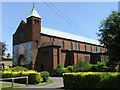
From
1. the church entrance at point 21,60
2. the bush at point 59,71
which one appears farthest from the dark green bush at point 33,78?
the church entrance at point 21,60

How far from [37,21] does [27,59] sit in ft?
37.3

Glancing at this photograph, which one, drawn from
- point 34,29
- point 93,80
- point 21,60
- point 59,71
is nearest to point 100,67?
point 59,71

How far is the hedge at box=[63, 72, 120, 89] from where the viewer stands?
12.8 metres

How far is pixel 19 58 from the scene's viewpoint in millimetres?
49156

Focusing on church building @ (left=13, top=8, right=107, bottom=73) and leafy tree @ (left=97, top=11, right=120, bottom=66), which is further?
church building @ (left=13, top=8, right=107, bottom=73)

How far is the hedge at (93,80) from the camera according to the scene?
42.1 feet

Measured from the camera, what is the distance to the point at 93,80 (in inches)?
556

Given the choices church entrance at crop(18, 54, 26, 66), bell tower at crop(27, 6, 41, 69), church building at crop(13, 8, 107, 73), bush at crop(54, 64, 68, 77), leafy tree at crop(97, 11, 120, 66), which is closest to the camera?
leafy tree at crop(97, 11, 120, 66)

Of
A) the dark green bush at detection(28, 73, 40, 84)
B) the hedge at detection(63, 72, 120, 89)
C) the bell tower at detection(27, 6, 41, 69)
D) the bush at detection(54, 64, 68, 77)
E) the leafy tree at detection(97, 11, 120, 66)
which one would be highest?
the bell tower at detection(27, 6, 41, 69)

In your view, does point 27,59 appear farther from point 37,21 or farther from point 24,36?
point 37,21

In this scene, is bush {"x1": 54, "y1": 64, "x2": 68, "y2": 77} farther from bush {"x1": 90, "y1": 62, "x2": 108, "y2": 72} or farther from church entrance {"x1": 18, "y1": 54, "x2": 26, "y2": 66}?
church entrance {"x1": 18, "y1": 54, "x2": 26, "y2": 66}

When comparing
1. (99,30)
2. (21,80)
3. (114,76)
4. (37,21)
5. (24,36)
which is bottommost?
(21,80)

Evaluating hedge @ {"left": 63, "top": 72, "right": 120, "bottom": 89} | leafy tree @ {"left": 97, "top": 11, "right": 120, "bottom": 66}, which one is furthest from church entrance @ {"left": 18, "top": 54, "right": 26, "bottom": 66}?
leafy tree @ {"left": 97, "top": 11, "right": 120, "bottom": 66}

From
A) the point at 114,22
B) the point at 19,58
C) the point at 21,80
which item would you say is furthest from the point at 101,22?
the point at 19,58
